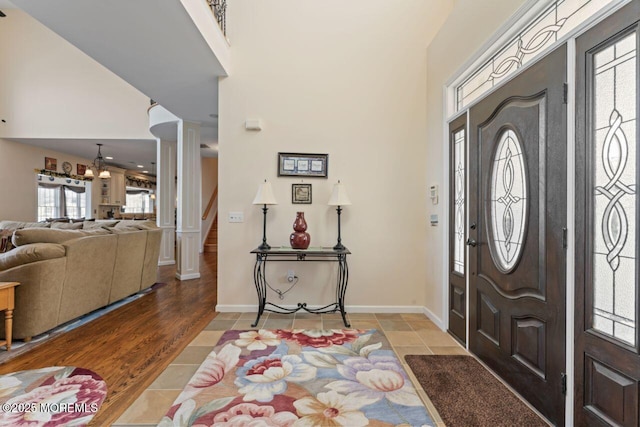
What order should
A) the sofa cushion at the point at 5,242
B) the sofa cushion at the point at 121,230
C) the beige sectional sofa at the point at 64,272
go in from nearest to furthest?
1. the beige sectional sofa at the point at 64,272
2. the sofa cushion at the point at 121,230
3. the sofa cushion at the point at 5,242

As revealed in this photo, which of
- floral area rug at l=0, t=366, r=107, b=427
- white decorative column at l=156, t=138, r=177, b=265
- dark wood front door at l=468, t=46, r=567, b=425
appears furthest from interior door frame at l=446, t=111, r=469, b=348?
white decorative column at l=156, t=138, r=177, b=265

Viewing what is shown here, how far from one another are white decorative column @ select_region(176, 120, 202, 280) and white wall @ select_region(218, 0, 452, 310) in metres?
1.96

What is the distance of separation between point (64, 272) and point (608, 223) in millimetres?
4122

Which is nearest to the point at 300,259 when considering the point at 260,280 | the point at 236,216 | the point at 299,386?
the point at 260,280

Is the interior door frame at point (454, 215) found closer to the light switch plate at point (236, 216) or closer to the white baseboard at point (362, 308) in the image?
the white baseboard at point (362, 308)

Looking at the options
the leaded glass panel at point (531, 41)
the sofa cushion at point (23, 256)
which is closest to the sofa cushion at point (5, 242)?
the sofa cushion at point (23, 256)

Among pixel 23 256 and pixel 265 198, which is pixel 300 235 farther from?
pixel 23 256

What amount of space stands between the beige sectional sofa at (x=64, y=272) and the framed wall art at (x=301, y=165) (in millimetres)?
2217

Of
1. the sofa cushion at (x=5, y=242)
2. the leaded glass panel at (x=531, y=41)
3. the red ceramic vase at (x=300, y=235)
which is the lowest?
the sofa cushion at (x=5, y=242)

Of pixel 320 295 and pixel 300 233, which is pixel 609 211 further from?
pixel 320 295

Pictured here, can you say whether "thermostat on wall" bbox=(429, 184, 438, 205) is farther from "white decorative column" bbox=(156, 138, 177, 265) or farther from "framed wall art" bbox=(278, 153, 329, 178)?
"white decorative column" bbox=(156, 138, 177, 265)

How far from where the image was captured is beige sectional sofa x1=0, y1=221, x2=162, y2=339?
2.54m

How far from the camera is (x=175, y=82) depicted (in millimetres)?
3578

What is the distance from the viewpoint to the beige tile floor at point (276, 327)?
171cm
